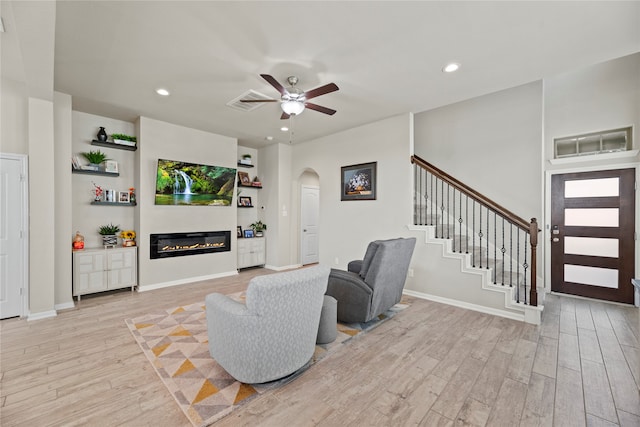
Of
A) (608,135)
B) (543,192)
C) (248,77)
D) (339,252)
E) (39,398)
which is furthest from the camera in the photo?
(339,252)

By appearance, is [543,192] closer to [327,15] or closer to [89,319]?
[327,15]

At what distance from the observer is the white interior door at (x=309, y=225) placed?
6879 mm

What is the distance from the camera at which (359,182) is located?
5160 mm

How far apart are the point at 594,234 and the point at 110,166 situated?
25.8 feet

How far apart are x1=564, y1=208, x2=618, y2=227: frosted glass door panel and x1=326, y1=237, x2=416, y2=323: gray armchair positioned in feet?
10.4

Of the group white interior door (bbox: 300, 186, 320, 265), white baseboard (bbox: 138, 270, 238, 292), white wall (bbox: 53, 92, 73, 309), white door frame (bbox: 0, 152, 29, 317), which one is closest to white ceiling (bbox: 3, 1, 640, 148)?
white wall (bbox: 53, 92, 73, 309)

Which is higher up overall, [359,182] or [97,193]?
[359,182]

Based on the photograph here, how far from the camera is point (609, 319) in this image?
11.3ft

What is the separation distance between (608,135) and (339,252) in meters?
4.71

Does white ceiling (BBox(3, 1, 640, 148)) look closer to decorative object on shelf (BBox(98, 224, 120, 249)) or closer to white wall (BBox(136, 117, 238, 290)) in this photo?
white wall (BBox(136, 117, 238, 290))

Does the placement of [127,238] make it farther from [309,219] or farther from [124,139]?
[309,219]

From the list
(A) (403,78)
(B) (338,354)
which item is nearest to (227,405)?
(B) (338,354)

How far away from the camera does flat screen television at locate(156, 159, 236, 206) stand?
15.9ft

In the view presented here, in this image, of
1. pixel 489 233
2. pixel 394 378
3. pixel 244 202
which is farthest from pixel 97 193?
pixel 489 233
